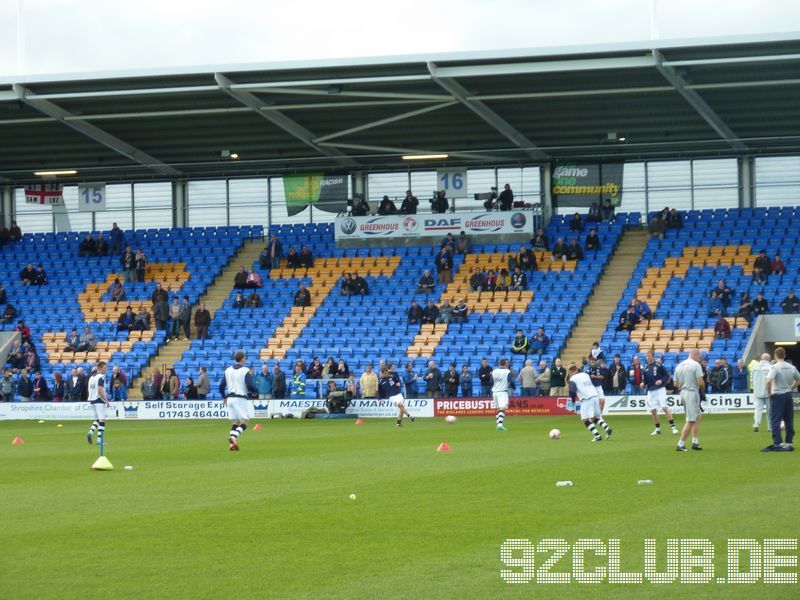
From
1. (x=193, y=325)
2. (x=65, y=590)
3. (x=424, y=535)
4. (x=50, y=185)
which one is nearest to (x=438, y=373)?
(x=193, y=325)

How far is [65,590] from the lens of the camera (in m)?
10.2

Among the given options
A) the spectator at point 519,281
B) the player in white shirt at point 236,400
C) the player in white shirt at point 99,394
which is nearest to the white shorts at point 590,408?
the player in white shirt at point 236,400

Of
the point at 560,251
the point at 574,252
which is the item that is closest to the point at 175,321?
the point at 560,251

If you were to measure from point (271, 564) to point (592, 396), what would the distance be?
15.9 meters

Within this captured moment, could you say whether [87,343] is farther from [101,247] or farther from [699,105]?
[699,105]

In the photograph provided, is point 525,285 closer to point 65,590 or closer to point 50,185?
point 50,185

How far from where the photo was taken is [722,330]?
41406mm

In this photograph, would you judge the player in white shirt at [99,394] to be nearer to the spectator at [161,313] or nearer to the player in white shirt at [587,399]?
the player in white shirt at [587,399]

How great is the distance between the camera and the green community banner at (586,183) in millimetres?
50969

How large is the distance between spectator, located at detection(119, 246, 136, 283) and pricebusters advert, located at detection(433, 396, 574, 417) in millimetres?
17555

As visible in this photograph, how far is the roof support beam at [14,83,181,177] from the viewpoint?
143 ft

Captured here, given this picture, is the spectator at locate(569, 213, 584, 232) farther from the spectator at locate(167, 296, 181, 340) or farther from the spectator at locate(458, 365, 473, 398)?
the spectator at locate(167, 296, 181, 340)

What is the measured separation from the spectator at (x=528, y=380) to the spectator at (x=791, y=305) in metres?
8.62

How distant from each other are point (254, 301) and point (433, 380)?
443 inches
